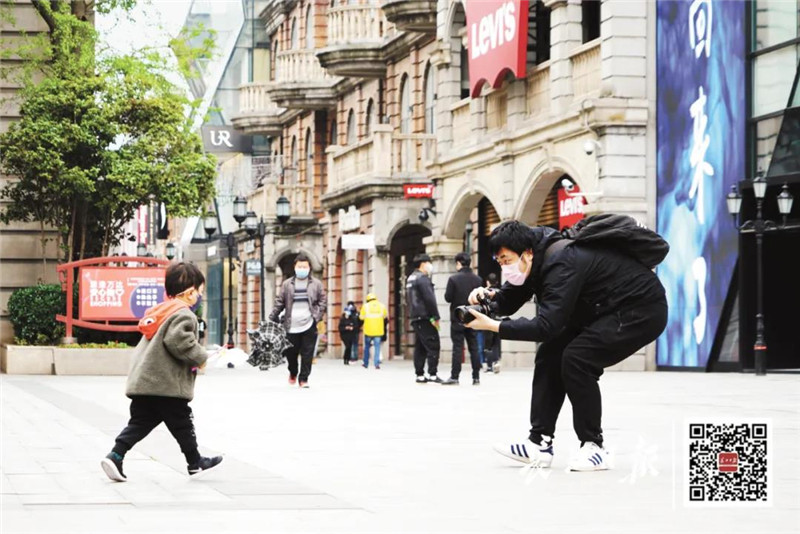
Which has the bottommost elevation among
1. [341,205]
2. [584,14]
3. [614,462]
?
[614,462]

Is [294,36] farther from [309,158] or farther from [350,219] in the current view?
[350,219]

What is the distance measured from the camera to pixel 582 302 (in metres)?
9.63

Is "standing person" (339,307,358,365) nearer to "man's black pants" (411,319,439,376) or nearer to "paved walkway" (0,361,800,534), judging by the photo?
"man's black pants" (411,319,439,376)

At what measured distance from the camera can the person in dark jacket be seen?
30.5ft

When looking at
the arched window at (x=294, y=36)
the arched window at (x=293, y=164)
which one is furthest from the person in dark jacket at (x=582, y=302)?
the arched window at (x=294, y=36)

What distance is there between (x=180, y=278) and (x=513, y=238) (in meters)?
1.95

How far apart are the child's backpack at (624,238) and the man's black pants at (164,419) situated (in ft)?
8.20

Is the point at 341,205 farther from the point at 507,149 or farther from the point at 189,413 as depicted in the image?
the point at 189,413

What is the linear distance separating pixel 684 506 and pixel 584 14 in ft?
75.5

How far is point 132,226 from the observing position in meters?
111

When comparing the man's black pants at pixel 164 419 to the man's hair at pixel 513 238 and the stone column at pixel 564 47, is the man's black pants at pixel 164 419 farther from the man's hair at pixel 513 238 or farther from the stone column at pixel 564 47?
the stone column at pixel 564 47

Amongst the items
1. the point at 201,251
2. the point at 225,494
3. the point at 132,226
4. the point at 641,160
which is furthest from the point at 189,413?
the point at 132,226

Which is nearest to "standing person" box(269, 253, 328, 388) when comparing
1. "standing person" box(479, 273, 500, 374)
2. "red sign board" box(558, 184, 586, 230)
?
"standing person" box(479, 273, 500, 374)

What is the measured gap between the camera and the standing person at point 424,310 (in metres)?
22.6
